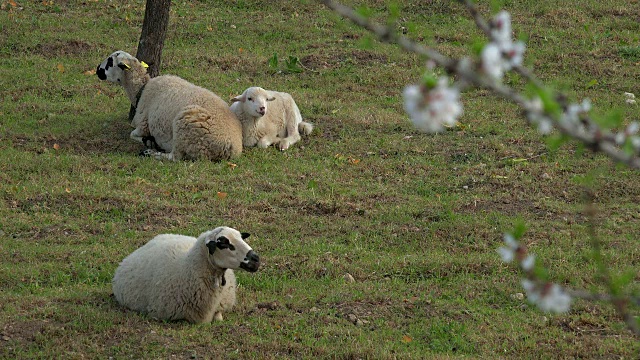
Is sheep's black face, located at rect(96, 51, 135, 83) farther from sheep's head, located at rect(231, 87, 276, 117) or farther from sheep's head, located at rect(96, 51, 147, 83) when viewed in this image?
sheep's head, located at rect(231, 87, 276, 117)

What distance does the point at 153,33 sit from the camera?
13188 millimetres

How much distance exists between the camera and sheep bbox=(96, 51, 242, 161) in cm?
1146

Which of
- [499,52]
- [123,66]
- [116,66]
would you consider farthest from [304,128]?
[499,52]

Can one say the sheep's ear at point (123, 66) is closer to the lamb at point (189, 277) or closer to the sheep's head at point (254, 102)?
the sheep's head at point (254, 102)

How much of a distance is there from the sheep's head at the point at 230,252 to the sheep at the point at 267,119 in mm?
5182

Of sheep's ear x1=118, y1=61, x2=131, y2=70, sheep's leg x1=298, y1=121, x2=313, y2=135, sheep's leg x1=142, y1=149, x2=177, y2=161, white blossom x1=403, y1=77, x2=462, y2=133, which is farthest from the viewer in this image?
sheep's leg x1=298, y1=121, x2=313, y2=135

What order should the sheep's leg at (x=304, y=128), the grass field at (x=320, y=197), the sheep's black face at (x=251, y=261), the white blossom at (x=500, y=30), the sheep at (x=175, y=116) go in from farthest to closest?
1. the sheep's leg at (x=304, y=128)
2. the sheep at (x=175, y=116)
3. the grass field at (x=320, y=197)
4. the sheep's black face at (x=251, y=261)
5. the white blossom at (x=500, y=30)

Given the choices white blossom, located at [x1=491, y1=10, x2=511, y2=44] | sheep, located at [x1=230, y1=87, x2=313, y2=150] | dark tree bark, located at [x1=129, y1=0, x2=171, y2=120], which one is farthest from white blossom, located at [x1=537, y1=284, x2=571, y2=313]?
dark tree bark, located at [x1=129, y1=0, x2=171, y2=120]

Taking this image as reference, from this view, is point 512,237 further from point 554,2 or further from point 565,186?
point 554,2

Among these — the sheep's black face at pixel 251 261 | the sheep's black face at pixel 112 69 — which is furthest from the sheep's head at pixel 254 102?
the sheep's black face at pixel 251 261

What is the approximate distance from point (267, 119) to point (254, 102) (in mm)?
486

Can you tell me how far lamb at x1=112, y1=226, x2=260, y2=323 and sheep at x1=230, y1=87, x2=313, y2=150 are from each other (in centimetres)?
479

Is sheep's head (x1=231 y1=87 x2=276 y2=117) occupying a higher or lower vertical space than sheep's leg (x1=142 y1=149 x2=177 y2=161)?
higher

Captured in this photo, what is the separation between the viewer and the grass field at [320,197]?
6.94 m
